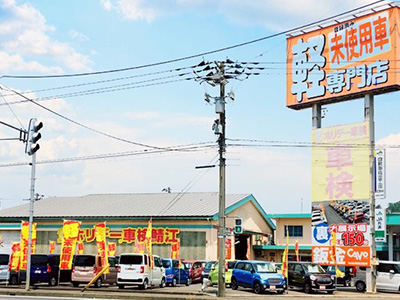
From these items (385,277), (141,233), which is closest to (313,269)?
(385,277)

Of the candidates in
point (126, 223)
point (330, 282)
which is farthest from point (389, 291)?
point (126, 223)

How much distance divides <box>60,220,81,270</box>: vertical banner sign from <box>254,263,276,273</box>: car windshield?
10.5m

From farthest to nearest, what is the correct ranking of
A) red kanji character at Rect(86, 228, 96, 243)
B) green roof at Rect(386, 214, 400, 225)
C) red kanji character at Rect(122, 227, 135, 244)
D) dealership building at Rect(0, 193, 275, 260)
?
red kanji character at Rect(86, 228, 96, 243)
red kanji character at Rect(122, 227, 135, 244)
dealership building at Rect(0, 193, 275, 260)
green roof at Rect(386, 214, 400, 225)

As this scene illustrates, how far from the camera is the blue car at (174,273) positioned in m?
36.3

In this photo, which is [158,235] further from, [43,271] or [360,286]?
[360,286]

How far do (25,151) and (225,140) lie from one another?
31.6 ft

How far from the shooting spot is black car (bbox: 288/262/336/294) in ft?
106

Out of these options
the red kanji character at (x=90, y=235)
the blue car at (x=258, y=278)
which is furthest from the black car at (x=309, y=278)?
the red kanji character at (x=90, y=235)

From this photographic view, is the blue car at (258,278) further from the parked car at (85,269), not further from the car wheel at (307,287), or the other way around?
the parked car at (85,269)

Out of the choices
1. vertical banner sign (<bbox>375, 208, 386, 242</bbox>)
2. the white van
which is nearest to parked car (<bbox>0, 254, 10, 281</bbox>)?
the white van

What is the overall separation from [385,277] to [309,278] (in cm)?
647

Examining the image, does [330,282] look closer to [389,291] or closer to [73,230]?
[389,291]

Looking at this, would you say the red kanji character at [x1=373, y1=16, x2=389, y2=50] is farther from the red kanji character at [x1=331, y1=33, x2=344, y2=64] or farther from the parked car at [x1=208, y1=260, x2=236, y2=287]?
the parked car at [x1=208, y1=260, x2=236, y2=287]

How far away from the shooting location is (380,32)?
3594cm
